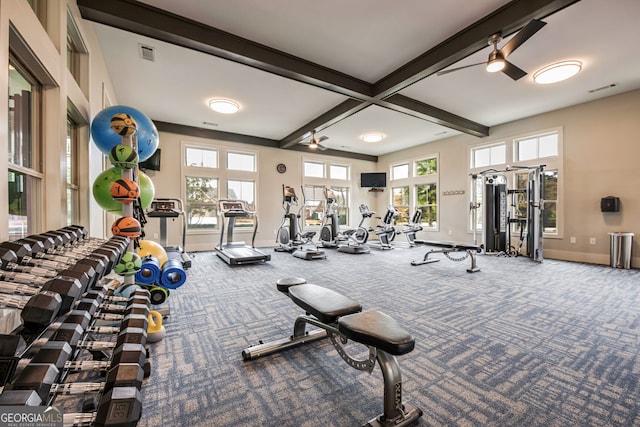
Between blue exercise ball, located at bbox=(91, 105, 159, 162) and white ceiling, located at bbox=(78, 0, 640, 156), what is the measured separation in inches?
48.4

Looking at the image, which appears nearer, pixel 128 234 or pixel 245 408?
pixel 245 408

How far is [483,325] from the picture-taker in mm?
2395

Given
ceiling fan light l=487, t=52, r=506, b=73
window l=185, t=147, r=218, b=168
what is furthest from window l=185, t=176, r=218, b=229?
ceiling fan light l=487, t=52, r=506, b=73

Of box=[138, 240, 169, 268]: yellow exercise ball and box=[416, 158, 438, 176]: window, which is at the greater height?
box=[416, 158, 438, 176]: window

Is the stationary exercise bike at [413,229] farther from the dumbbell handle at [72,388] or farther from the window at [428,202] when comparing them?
the dumbbell handle at [72,388]

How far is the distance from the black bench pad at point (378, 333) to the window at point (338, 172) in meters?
8.06

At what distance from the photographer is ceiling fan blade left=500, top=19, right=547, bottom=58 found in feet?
8.32

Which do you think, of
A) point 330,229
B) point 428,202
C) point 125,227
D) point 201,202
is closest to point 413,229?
point 428,202

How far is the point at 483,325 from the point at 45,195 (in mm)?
3604

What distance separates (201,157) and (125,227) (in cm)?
584

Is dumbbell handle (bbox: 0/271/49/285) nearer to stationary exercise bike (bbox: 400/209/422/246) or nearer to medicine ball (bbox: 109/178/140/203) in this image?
medicine ball (bbox: 109/178/140/203)

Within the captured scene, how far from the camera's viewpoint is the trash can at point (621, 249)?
15.6 ft

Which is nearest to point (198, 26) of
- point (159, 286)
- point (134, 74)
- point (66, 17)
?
point (66, 17)

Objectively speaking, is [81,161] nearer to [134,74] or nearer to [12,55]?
[12,55]
